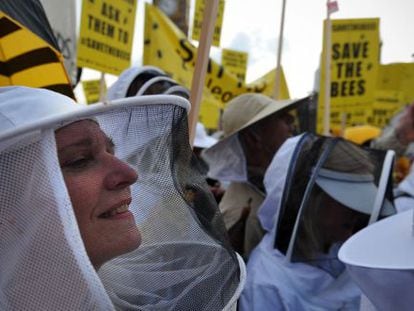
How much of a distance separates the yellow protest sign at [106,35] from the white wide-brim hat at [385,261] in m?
3.24

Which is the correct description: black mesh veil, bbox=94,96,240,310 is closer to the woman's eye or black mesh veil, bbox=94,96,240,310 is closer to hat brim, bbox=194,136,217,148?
the woman's eye

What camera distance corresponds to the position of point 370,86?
550 cm

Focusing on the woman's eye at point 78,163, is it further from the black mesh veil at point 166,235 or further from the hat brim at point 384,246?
the hat brim at point 384,246

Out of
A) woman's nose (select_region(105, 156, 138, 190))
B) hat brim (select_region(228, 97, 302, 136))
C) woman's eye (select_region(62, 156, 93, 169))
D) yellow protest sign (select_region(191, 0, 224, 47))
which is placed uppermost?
yellow protest sign (select_region(191, 0, 224, 47))

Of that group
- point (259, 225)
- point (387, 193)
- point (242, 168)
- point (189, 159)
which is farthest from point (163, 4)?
point (189, 159)

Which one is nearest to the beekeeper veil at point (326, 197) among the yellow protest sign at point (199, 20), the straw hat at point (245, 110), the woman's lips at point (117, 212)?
the straw hat at point (245, 110)

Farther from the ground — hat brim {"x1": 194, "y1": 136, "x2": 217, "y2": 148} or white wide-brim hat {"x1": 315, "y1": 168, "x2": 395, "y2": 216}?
white wide-brim hat {"x1": 315, "y1": 168, "x2": 395, "y2": 216}

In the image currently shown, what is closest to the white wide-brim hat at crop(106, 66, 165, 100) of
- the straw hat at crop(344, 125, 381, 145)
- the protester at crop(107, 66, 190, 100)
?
the protester at crop(107, 66, 190, 100)

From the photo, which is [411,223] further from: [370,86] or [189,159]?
[370,86]

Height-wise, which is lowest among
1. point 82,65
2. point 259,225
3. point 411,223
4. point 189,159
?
point 259,225

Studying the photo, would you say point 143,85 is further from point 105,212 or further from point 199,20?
point 199,20

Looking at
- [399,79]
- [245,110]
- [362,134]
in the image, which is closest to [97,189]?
[245,110]

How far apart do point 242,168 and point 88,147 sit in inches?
73.9

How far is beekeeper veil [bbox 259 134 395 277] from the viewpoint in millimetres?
1963
